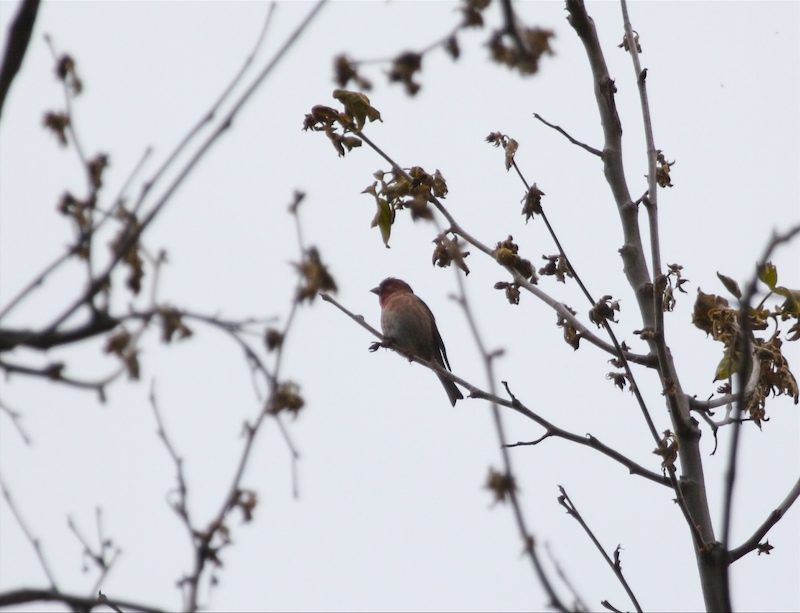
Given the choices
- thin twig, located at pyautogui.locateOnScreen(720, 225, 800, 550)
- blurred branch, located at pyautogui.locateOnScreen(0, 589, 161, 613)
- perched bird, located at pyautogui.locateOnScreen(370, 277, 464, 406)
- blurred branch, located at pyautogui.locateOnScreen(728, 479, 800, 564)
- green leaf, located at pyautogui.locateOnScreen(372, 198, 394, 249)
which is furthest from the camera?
perched bird, located at pyautogui.locateOnScreen(370, 277, 464, 406)

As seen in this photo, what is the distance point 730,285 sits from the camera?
13.1ft

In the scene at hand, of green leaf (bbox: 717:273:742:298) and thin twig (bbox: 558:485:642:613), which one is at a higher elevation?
green leaf (bbox: 717:273:742:298)

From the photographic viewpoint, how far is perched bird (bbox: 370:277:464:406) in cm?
929

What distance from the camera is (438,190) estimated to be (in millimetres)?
4574

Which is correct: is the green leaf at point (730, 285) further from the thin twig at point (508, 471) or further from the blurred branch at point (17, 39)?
the blurred branch at point (17, 39)

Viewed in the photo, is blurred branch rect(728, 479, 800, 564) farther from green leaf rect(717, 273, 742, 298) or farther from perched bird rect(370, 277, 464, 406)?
perched bird rect(370, 277, 464, 406)

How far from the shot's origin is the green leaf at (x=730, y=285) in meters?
3.98

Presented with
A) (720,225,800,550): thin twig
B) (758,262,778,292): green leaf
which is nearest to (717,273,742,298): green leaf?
(758,262,778,292): green leaf

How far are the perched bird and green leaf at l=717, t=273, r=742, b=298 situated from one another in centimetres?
518

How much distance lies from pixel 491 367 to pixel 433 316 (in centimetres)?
775

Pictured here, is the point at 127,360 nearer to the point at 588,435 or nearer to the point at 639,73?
the point at 588,435

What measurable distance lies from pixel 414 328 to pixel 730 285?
5432mm

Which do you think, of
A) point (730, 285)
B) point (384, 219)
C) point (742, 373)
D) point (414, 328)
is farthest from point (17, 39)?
point (414, 328)

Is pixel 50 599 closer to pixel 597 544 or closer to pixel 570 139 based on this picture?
pixel 597 544
